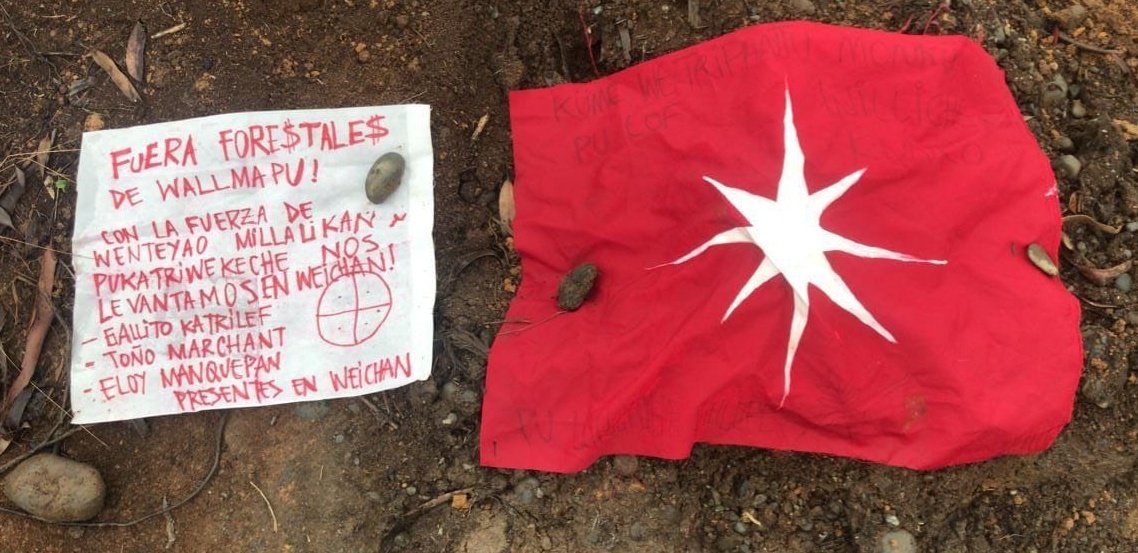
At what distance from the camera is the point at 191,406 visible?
117cm

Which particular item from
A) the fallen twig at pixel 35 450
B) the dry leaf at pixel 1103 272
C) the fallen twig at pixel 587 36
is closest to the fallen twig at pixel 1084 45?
the dry leaf at pixel 1103 272

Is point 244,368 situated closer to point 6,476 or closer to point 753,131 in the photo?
point 6,476

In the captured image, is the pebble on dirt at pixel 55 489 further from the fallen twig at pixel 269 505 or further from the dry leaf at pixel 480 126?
the dry leaf at pixel 480 126

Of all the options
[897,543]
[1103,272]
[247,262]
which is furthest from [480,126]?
[1103,272]

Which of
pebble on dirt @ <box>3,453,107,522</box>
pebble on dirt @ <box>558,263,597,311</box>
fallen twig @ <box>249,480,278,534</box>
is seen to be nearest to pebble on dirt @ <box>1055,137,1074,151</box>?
pebble on dirt @ <box>558,263,597,311</box>

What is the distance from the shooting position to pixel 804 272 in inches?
39.8

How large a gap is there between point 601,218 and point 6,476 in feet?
3.34

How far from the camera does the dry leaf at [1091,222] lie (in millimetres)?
1163

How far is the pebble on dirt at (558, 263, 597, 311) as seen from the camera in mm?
1107

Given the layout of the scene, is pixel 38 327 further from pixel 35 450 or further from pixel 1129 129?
pixel 1129 129

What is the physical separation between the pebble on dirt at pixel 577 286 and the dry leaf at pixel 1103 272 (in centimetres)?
79

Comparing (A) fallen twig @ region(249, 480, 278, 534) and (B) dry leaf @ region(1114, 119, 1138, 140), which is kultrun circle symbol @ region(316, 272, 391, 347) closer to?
(A) fallen twig @ region(249, 480, 278, 534)

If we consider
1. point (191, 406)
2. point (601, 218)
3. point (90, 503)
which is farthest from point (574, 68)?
point (90, 503)

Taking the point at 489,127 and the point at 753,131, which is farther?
the point at 489,127
